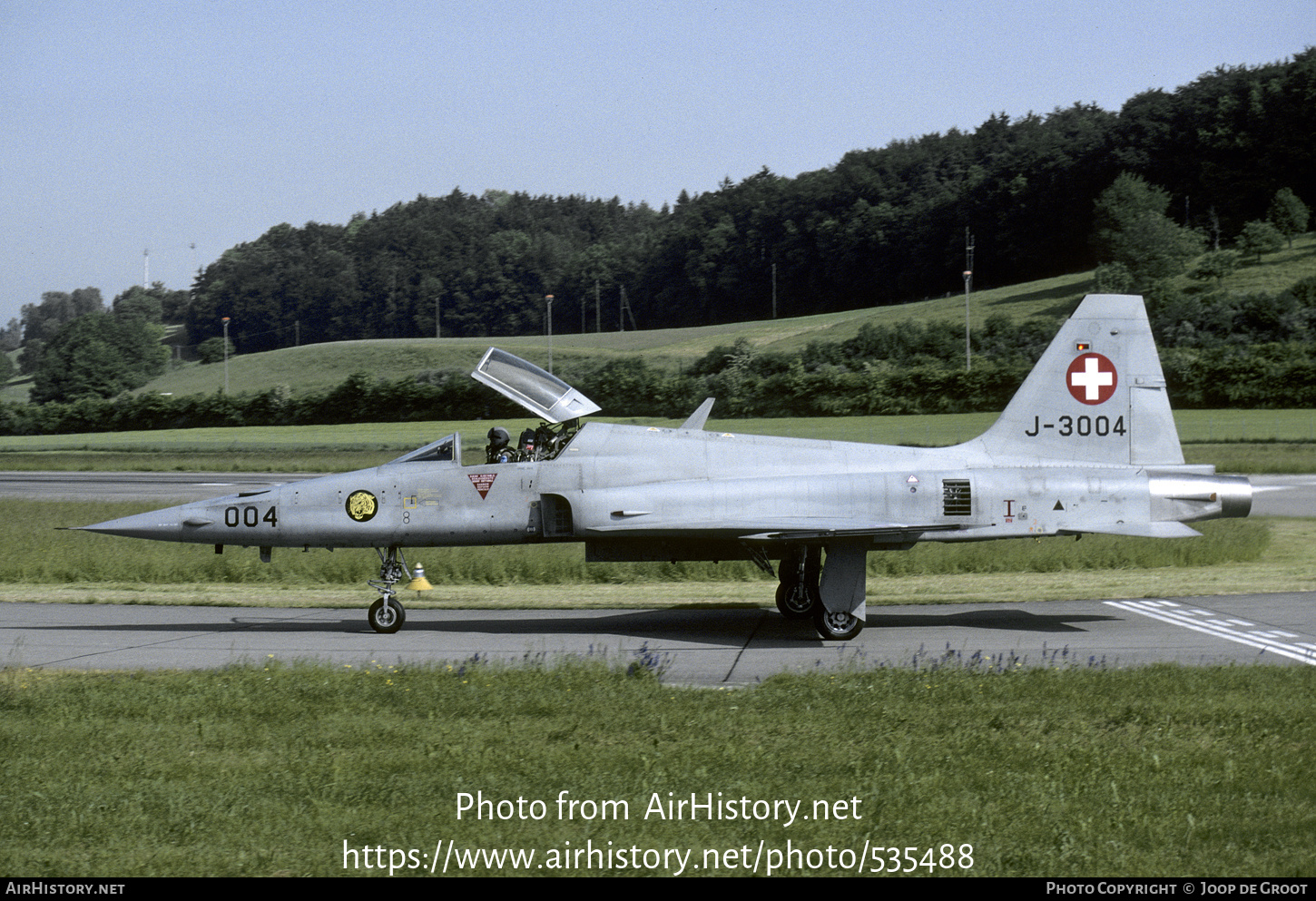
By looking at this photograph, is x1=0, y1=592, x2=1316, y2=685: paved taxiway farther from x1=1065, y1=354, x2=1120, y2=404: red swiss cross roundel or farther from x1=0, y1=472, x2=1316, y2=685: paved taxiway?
x1=1065, y1=354, x2=1120, y2=404: red swiss cross roundel

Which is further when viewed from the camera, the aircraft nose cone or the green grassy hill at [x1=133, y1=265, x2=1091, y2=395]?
the green grassy hill at [x1=133, y1=265, x2=1091, y2=395]

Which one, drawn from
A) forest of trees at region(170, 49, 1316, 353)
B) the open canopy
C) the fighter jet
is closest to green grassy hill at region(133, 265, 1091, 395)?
forest of trees at region(170, 49, 1316, 353)

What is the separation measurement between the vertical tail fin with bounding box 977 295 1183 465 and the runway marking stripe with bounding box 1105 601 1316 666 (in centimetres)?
201

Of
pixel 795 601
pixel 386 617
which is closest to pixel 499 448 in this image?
pixel 386 617

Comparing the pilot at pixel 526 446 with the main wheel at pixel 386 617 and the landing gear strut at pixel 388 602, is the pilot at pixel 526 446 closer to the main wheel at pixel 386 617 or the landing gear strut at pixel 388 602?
the landing gear strut at pixel 388 602

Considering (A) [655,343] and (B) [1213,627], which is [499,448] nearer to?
(B) [1213,627]

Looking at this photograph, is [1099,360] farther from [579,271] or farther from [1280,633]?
[579,271]

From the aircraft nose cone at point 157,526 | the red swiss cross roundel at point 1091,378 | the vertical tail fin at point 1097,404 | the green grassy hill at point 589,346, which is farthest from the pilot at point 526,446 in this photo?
the green grassy hill at point 589,346

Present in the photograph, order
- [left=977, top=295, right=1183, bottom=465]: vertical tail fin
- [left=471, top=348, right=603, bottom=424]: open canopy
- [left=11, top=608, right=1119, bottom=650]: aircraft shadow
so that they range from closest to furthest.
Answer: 1. [left=11, top=608, right=1119, bottom=650]: aircraft shadow
2. [left=471, top=348, right=603, bottom=424]: open canopy
3. [left=977, top=295, right=1183, bottom=465]: vertical tail fin

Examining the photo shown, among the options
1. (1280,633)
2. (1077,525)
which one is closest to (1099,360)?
(1077,525)

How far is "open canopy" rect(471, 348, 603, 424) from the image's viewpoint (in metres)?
14.3

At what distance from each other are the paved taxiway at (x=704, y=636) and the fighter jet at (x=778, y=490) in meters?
0.95

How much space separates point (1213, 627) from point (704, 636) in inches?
245

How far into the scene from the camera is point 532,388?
14.4 metres
